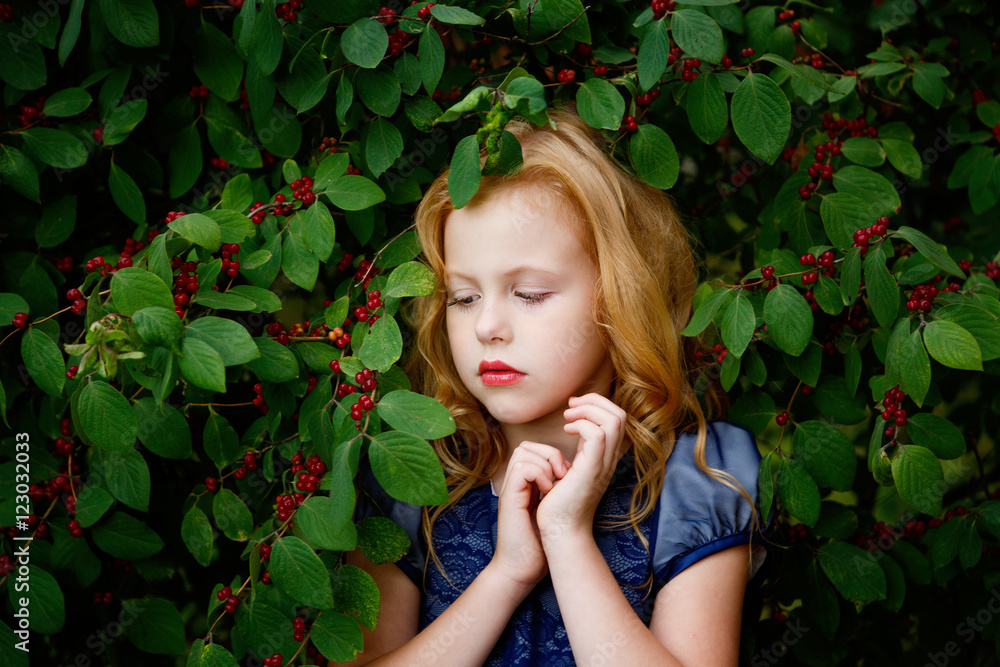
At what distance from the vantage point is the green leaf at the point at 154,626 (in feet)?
5.80

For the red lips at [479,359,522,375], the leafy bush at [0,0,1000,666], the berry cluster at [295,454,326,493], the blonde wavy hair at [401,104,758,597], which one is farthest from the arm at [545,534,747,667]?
the berry cluster at [295,454,326,493]

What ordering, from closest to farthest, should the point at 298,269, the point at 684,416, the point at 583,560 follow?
the point at 583,560, the point at 298,269, the point at 684,416

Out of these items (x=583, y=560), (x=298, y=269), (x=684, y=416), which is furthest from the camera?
(x=684, y=416)

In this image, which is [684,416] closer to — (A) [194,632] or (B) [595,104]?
(B) [595,104]

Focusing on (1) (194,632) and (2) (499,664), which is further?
(1) (194,632)

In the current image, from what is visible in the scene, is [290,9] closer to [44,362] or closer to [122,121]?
[122,121]

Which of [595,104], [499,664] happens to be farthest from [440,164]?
[499,664]

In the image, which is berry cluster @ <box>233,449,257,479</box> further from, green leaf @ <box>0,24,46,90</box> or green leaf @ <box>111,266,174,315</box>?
green leaf @ <box>0,24,46,90</box>

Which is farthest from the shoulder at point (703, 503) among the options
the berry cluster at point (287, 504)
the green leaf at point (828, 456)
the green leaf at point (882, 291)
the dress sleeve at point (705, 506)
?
the berry cluster at point (287, 504)

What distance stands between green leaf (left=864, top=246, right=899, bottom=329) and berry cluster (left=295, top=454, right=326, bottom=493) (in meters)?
1.10

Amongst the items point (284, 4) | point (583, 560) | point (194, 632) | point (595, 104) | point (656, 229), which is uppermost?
point (284, 4)

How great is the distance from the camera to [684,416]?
1.74 meters

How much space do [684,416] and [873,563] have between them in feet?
1.81

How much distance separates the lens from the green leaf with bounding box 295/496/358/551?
134 centimetres
